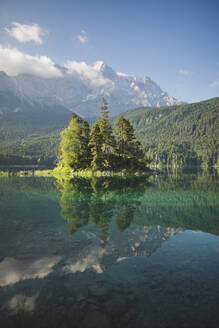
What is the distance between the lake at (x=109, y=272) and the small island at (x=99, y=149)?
4388 centimetres

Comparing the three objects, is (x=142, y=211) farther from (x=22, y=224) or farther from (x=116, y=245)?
(x=22, y=224)

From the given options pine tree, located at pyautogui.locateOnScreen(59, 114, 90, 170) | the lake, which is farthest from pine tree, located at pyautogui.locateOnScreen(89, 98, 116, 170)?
the lake

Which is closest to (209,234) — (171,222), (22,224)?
(171,222)

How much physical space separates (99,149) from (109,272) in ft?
169

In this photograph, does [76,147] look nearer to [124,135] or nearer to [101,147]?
[101,147]

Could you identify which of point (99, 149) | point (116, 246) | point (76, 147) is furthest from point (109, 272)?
point (76, 147)

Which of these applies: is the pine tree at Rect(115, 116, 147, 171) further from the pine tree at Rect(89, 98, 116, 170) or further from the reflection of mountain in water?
the reflection of mountain in water

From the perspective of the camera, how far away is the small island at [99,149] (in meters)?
58.3

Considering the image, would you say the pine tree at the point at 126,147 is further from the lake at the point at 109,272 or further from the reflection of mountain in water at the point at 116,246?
the reflection of mountain in water at the point at 116,246

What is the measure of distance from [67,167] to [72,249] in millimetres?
57002

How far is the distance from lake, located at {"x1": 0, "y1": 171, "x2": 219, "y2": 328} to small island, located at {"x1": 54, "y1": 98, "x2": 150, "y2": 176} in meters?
43.9

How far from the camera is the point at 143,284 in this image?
6.46 metres

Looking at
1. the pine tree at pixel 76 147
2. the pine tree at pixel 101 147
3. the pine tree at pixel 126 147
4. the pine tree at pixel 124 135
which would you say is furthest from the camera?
the pine tree at pixel 124 135

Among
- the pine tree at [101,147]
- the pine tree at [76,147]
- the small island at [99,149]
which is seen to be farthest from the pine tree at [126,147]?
the pine tree at [76,147]
